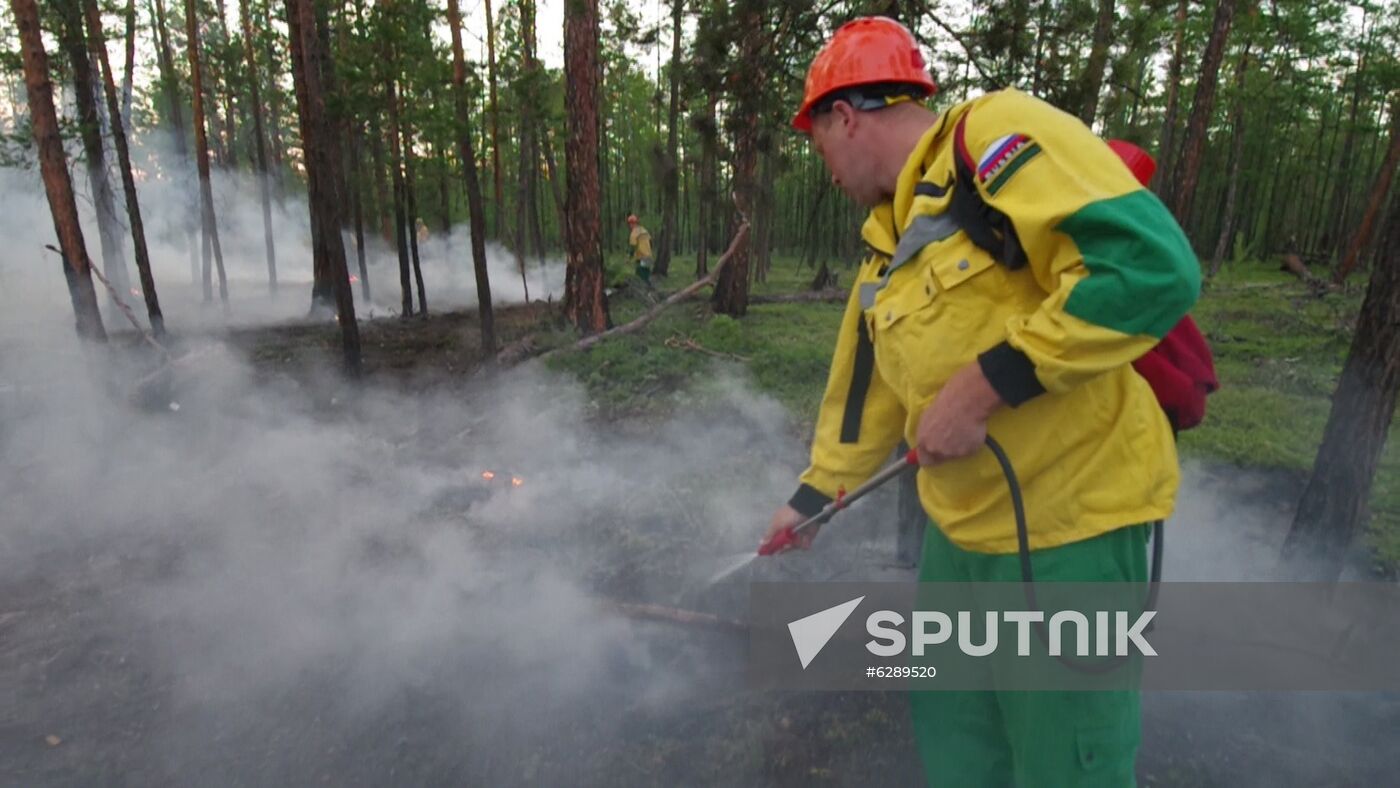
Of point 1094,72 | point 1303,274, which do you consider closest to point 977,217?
point 1094,72

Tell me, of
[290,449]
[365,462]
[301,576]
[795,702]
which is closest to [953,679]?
[795,702]

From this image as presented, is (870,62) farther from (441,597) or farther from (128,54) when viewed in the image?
(128,54)

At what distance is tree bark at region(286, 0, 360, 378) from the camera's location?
826 cm

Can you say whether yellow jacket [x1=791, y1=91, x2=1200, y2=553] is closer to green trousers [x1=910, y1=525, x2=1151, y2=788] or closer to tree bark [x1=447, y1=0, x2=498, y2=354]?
green trousers [x1=910, y1=525, x2=1151, y2=788]

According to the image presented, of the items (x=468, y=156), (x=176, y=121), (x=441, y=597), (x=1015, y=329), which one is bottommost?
(x=441, y=597)

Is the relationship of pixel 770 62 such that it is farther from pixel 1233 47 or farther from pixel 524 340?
pixel 1233 47

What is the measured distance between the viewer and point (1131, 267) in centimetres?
120

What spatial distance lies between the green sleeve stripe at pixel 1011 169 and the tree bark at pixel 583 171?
8998 mm

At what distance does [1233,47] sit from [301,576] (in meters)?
26.9

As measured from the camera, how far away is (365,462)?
21.1ft

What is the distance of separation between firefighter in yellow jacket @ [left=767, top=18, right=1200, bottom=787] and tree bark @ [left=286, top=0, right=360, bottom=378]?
8.26 meters

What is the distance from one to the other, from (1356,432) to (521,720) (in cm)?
394

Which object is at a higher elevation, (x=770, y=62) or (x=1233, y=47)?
(x=1233, y=47)

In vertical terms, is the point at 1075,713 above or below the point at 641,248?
below
